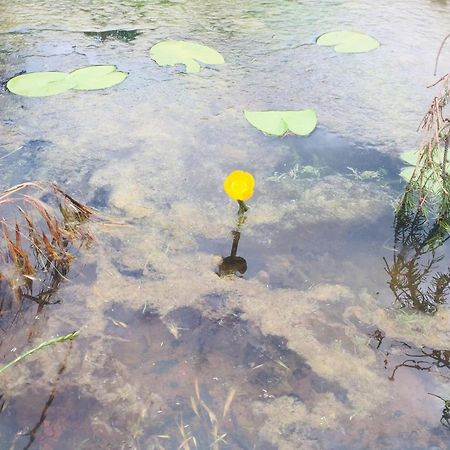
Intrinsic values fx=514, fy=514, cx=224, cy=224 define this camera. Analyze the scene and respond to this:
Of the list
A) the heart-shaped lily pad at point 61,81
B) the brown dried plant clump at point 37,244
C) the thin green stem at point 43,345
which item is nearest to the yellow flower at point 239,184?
the brown dried plant clump at point 37,244

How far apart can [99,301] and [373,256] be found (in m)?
0.84

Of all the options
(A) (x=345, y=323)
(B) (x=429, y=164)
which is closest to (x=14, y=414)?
(A) (x=345, y=323)

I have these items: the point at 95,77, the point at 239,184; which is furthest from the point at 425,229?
the point at 95,77

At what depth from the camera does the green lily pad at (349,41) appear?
2.62 meters

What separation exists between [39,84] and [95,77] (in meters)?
0.25

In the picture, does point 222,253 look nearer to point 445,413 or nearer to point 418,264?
point 418,264

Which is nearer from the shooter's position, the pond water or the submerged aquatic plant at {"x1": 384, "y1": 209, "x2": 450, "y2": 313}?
the pond water

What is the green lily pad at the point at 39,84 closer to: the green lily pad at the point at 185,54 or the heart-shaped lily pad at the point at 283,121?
the green lily pad at the point at 185,54

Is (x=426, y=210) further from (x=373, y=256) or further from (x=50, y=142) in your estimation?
(x=50, y=142)

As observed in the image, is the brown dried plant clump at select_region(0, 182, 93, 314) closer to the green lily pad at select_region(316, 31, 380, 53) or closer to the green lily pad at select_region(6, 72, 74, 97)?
the green lily pad at select_region(6, 72, 74, 97)

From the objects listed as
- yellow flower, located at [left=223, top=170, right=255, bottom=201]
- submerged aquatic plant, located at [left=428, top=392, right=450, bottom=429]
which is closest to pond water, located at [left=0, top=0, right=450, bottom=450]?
submerged aquatic plant, located at [left=428, top=392, right=450, bottom=429]

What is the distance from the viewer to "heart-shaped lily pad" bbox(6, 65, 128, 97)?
7.49 feet

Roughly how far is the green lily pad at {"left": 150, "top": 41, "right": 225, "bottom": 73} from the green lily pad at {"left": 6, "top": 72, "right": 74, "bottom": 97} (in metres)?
0.47

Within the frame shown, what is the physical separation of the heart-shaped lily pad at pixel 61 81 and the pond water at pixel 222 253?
54 millimetres
